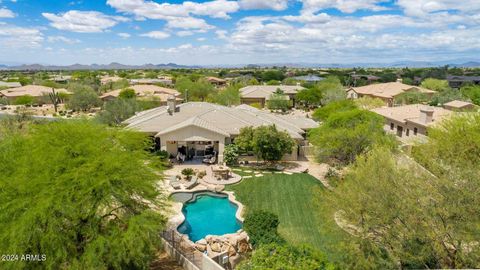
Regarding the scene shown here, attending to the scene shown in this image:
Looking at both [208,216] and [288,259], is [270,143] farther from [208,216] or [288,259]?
[288,259]

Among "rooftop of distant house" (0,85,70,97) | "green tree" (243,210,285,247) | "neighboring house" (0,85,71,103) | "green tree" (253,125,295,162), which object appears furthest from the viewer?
"rooftop of distant house" (0,85,70,97)

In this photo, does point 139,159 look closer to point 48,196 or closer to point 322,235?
point 48,196

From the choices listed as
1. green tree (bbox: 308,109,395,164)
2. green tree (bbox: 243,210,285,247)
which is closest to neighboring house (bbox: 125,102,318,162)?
green tree (bbox: 308,109,395,164)

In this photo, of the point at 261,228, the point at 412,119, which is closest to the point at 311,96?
the point at 412,119

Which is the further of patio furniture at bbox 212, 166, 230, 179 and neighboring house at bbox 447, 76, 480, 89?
neighboring house at bbox 447, 76, 480, 89

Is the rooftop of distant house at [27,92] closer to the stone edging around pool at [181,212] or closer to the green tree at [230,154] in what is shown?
the green tree at [230,154]

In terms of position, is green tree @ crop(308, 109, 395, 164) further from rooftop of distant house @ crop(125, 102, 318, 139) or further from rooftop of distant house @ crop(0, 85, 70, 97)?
rooftop of distant house @ crop(0, 85, 70, 97)

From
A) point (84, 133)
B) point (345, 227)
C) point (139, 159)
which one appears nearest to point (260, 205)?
point (345, 227)
